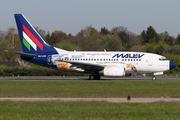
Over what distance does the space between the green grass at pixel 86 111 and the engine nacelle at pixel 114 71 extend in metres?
21.7

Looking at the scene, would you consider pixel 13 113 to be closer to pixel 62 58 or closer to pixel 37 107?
pixel 37 107

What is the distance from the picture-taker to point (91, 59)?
40312 millimetres

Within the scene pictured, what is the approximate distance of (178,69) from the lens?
61.5 m

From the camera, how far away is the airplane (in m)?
39.3

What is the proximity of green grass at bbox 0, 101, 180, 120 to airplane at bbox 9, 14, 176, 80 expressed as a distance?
22364 mm

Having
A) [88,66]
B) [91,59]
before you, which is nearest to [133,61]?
[91,59]

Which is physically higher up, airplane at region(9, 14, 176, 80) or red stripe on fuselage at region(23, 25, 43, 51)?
red stripe on fuselage at region(23, 25, 43, 51)

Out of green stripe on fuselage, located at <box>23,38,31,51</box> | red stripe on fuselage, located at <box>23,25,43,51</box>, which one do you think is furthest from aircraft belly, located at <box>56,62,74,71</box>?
green stripe on fuselage, located at <box>23,38,31,51</box>

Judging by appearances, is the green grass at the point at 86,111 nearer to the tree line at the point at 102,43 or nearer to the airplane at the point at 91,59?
the airplane at the point at 91,59

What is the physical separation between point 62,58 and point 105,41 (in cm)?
5761

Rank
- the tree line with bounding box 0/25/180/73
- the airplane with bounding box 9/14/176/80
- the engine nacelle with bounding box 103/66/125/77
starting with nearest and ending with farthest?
the engine nacelle with bounding box 103/66/125/77
the airplane with bounding box 9/14/176/80
the tree line with bounding box 0/25/180/73

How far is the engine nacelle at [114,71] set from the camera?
3772 cm

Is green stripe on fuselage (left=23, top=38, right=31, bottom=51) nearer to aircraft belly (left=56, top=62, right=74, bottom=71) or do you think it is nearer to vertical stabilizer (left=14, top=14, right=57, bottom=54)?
vertical stabilizer (left=14, top=14, right=57, bottom=54)

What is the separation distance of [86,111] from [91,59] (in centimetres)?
2668
